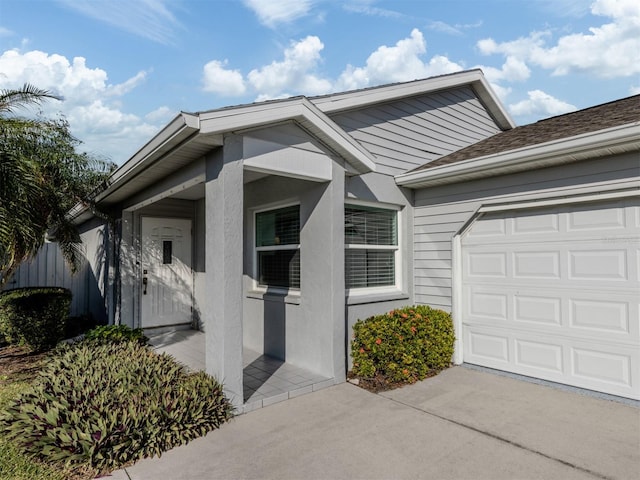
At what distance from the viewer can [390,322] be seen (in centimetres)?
534

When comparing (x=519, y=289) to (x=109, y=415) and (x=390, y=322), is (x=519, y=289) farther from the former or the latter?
(x=109, y=415)

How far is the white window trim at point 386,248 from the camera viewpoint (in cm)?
593

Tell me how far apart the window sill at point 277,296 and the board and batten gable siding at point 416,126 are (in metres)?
2.50

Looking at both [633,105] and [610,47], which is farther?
[610,47]

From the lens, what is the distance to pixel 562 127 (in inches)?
230

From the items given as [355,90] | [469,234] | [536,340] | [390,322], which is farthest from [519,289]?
[355,90]

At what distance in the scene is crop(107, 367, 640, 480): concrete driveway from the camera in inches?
122

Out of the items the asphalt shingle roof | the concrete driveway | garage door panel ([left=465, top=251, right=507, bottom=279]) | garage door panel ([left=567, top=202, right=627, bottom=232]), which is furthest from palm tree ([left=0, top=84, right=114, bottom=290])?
garage door panel ([left=567, top=202, right=627, bottom=232])

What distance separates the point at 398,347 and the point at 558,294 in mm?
2194

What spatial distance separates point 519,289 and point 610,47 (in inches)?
242

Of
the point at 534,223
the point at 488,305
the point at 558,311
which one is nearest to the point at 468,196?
the point at 534,223

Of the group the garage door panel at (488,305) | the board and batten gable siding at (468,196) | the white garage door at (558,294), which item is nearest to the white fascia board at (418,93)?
the board and batten gable siding at (468,196)

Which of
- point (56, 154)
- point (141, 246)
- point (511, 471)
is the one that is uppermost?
point (56, 154)

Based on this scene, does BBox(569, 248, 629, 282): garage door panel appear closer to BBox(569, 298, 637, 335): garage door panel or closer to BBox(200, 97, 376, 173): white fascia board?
BBox(569, 298, 637, 335): garage door panel
